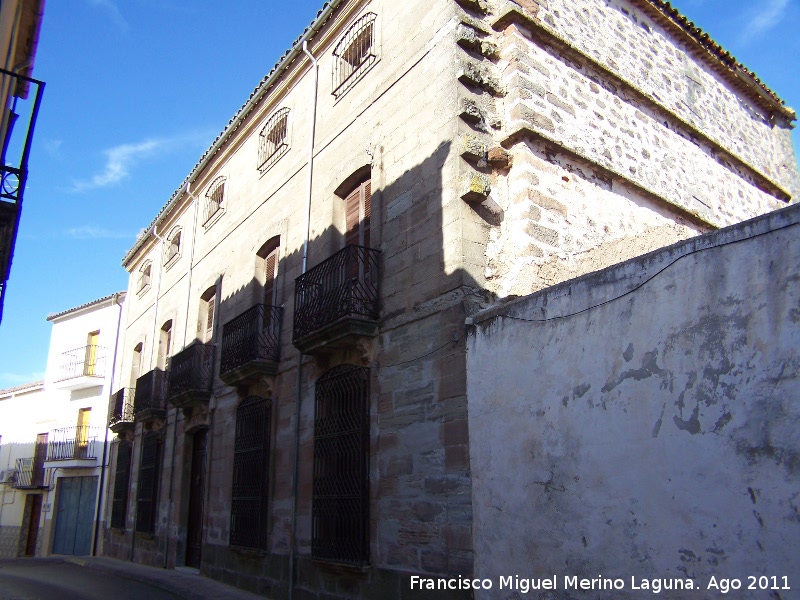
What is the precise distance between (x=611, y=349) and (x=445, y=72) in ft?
12.8

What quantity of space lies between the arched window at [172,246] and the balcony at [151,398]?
276 centimetres

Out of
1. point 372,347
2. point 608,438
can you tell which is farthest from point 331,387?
point 608,438

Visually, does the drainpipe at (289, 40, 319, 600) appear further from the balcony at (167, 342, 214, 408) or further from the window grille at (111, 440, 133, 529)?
the window grille at (111, 440, 133, 529)

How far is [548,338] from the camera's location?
215 inches

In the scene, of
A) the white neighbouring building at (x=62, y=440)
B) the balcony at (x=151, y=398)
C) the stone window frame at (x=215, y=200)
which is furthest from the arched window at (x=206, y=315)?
the white neighbouring building at (x=62, y=440)

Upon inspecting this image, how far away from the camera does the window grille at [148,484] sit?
1384 cm

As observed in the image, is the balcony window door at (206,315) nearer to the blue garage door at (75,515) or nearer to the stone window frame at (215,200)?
the stone window frame at (215,200)

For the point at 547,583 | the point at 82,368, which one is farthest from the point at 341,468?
the point at 82,368

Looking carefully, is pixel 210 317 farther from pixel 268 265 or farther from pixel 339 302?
pixel 339 302

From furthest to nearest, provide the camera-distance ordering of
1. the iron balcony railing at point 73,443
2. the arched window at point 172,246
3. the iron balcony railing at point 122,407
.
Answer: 1. the iron balcony railing at point 73,443
2. the iron balcony railing at point 122,407
3. the arched window at point 172,246

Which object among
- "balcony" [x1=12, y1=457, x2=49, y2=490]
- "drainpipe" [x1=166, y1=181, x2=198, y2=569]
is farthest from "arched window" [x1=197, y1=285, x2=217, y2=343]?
"balcony" [x1=12, y1=457, x2=49, y2=490]

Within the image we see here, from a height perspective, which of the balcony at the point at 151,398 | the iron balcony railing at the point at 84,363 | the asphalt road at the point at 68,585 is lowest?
the asphalt road at the point at 68,585

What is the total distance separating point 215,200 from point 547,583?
35.8 feet

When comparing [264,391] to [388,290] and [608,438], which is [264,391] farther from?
[608,438]
